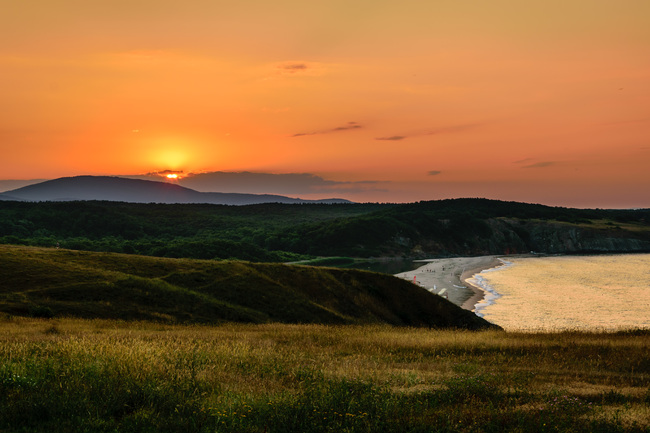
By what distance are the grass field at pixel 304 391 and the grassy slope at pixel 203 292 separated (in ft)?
47.4

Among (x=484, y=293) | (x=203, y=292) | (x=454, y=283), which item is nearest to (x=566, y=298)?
(x=484, y=293)

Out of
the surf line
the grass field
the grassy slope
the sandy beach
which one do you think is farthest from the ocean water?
the grass field

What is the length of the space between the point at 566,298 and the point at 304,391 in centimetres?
7831

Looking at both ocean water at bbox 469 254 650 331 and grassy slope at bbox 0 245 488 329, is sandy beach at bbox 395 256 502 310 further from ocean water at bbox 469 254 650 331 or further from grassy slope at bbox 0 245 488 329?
grassy slope at bbox 0 245 488 329

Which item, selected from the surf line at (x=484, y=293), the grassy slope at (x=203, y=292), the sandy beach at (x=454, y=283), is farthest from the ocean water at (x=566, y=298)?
the grassy slope at (x=203, y=292)

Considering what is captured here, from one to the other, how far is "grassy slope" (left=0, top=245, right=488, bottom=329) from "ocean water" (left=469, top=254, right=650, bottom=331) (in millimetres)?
11749

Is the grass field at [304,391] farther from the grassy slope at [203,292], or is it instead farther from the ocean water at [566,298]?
the ocean water at [566,298]

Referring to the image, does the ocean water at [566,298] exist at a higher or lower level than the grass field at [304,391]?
lower

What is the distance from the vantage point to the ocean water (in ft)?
181

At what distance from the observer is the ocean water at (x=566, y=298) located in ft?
181

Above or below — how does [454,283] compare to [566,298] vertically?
below

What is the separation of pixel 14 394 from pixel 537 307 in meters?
68.8

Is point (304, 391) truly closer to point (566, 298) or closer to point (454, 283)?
point (566, 298)

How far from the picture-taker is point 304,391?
33.5 feet
